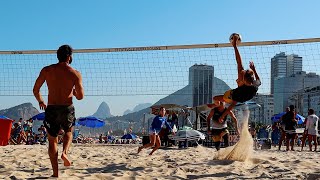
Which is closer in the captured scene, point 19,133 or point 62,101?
point 62,101

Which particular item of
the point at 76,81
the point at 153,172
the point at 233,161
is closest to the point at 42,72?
the point at 76,81

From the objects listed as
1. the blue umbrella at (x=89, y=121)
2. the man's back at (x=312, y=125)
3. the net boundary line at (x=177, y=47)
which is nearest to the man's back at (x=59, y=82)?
the net boundary line at (x=177, y=47)

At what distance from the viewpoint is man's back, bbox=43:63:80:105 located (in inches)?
166

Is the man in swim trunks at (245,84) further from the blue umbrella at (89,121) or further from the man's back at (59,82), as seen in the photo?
the blue umbrella at (89,121)

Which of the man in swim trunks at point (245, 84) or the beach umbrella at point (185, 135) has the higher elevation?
the man in swim trunks at point (245, 84)

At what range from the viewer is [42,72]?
14.0 feet

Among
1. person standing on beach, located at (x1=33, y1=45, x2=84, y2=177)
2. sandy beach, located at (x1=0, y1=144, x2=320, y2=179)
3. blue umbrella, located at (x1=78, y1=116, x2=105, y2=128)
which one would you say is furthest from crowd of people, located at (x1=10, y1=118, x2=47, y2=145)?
person standing on beach, located at (x1=33, y1=45, x2=84, y2=177)

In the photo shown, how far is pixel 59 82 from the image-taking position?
421 cm

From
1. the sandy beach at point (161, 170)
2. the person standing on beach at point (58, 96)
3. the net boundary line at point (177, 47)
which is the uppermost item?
the net boundary line at point (177, 47)

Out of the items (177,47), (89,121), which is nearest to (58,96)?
(177,47)

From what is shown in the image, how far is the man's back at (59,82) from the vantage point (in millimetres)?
4215

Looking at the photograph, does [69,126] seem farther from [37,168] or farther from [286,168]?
[286,168]

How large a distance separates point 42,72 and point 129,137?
28823 millimetres

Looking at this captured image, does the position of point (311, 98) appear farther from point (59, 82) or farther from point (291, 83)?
point (59, 82)
